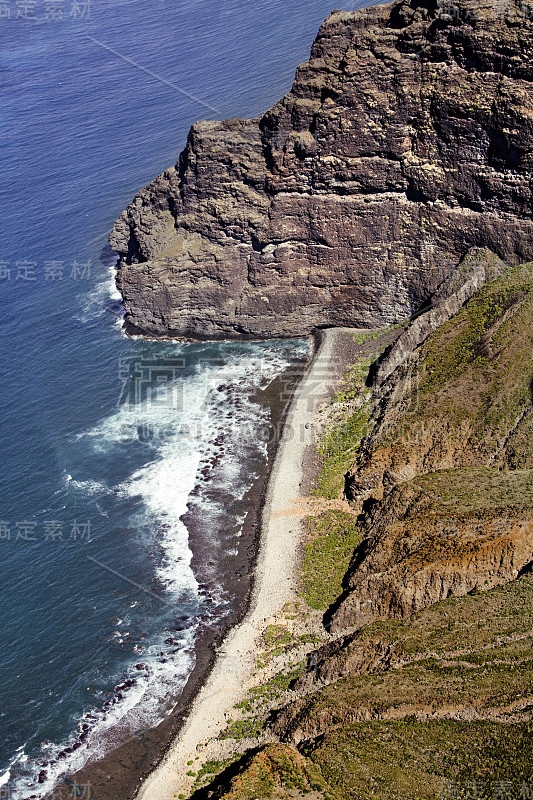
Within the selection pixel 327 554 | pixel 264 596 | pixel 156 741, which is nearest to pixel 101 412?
pixel 264 596

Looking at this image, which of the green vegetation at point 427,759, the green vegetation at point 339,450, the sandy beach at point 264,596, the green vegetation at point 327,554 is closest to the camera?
the green vegetation at point 427,759

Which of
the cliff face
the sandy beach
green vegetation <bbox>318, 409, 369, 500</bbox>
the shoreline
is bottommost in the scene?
the shoreline

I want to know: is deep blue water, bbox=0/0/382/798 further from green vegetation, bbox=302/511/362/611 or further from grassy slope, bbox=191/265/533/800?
grassy slope, bbox=191/265/533/800

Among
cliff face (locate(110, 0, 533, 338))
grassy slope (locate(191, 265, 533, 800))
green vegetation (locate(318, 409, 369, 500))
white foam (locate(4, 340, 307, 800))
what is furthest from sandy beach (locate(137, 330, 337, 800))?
cliff face (locate(110, 0, 533, 338))

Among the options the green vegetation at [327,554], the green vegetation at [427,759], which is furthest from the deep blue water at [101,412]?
the green vegetation at [427,759]

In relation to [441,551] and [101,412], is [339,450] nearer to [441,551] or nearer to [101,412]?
[441,551]

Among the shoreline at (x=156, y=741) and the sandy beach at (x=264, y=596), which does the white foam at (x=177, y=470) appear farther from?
the sandy beach at (x=264, y=596)

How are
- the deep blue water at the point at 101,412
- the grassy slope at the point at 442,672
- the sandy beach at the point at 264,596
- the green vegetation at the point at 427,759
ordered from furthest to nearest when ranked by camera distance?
the deep blue water at the point at 101,412
the sandy beach at the point at 264,596
the grassy slope at the point at 442,672
the green vegetation at the point at 427,759

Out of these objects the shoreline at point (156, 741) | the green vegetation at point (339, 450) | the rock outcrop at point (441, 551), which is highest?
the rock outcrop at point (441, 551)
